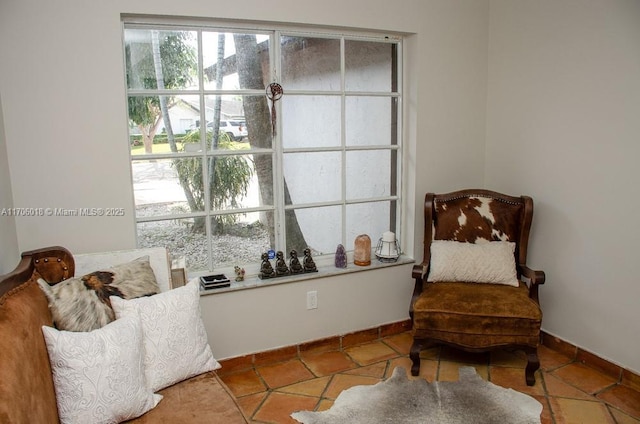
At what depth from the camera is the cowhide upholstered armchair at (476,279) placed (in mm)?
2744

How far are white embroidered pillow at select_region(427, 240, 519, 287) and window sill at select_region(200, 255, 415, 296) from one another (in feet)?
1.12

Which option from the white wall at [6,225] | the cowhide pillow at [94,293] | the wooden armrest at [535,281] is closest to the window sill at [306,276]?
the cowhide pillow at [94,293]

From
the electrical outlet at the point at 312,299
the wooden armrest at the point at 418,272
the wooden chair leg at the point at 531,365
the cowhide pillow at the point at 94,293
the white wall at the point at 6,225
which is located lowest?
the wooden chair leg at the point at 531,365

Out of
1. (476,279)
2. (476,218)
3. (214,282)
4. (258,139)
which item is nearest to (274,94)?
(258,139)

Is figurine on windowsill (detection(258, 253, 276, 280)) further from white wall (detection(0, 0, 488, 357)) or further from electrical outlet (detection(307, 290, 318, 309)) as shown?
electrical outlet (detection(307, 290, 318, 309))

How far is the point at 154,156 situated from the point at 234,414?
1555mm

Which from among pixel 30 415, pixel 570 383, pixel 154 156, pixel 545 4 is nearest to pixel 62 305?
pixel 30 415

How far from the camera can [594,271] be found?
291 centimetres

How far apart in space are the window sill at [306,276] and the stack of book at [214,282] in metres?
0.02

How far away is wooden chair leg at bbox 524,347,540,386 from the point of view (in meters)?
2.74

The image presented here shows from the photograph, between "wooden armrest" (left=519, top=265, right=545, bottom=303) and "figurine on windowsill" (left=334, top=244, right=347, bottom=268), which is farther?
"figurine on windowsill" (left=334, top=244, right=347, bottom=268)

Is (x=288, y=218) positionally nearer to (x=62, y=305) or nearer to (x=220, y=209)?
(x=220, y=209)

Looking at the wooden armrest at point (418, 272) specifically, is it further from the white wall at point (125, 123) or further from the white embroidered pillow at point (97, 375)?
the white embroidered pillow at point (97, 375)

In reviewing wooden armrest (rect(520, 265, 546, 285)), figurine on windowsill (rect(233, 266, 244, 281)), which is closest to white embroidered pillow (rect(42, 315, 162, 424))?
figurine on windowsill (rect(233, 266, 244, 281))
